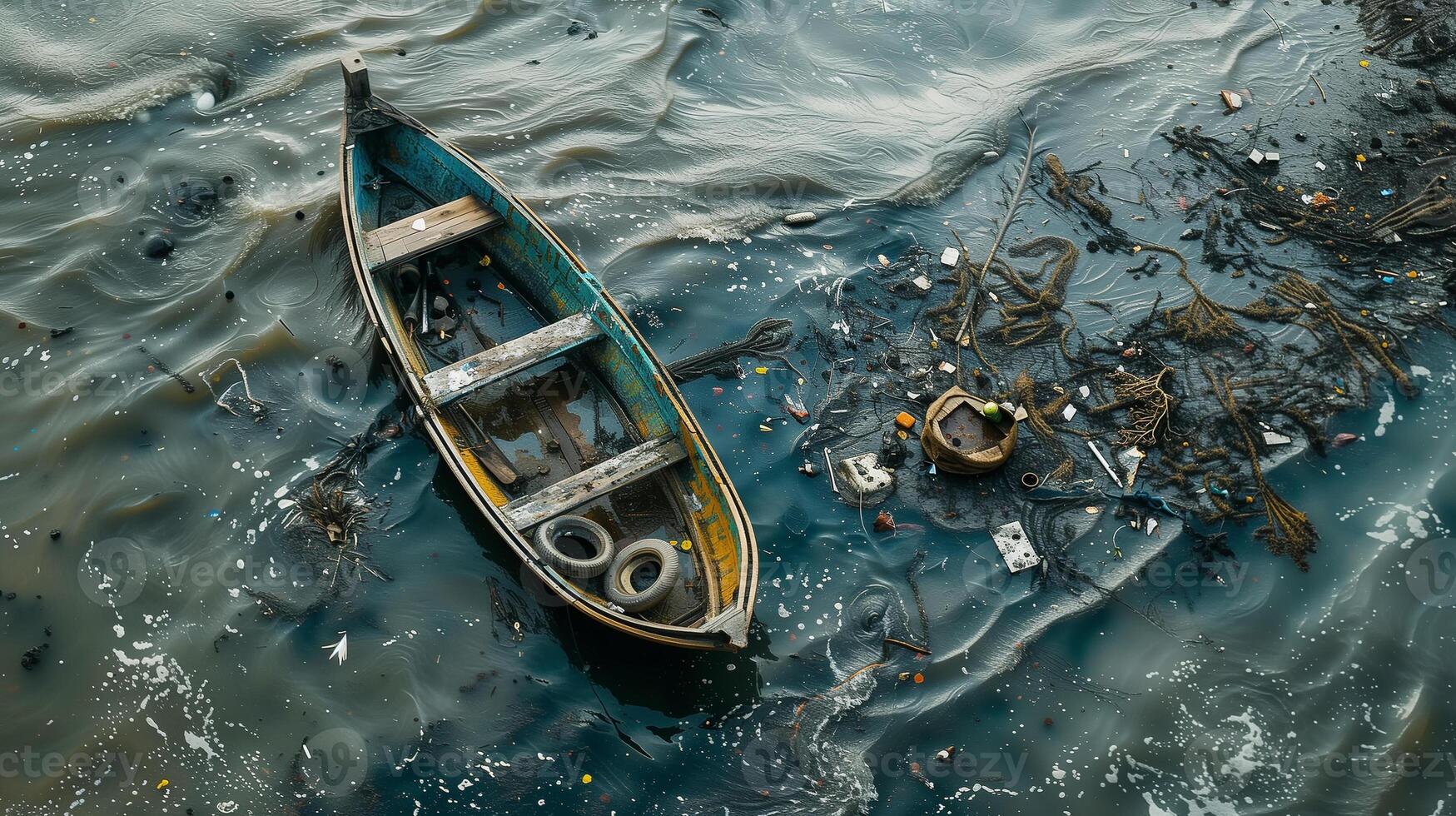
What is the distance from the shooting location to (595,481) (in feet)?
30.1

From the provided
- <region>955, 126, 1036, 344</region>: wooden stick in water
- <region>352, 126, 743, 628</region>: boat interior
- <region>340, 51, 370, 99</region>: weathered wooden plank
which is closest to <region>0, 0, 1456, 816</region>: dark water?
<region>955, 126, 1036, 344</region>: wooden stick in water

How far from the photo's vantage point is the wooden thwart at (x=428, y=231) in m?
10.4

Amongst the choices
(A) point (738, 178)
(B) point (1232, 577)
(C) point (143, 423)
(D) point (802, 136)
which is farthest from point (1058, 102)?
(C) point (143, 423)

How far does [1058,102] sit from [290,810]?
12.8 metres

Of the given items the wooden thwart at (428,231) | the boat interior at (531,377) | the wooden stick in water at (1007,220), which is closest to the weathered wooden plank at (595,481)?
the boat interior at (531,377)

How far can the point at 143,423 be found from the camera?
10148 millimetres

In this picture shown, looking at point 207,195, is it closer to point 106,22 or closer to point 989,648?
point 106,22

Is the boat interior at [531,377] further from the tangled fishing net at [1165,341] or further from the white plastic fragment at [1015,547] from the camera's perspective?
the white plastic fragment at [1015,547]

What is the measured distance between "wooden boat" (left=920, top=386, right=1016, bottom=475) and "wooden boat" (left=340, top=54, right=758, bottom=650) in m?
2.48

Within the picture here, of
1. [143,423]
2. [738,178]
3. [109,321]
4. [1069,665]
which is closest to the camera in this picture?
[1069,665]

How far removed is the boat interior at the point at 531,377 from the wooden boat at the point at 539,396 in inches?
0.7

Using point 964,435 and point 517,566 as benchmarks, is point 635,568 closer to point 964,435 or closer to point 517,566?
point 517,566

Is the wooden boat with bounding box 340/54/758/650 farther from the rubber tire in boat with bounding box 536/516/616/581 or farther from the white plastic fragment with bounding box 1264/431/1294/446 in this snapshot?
the white plastic fragment with bounding box 1264/431/1294/446

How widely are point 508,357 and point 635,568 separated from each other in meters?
2.55
